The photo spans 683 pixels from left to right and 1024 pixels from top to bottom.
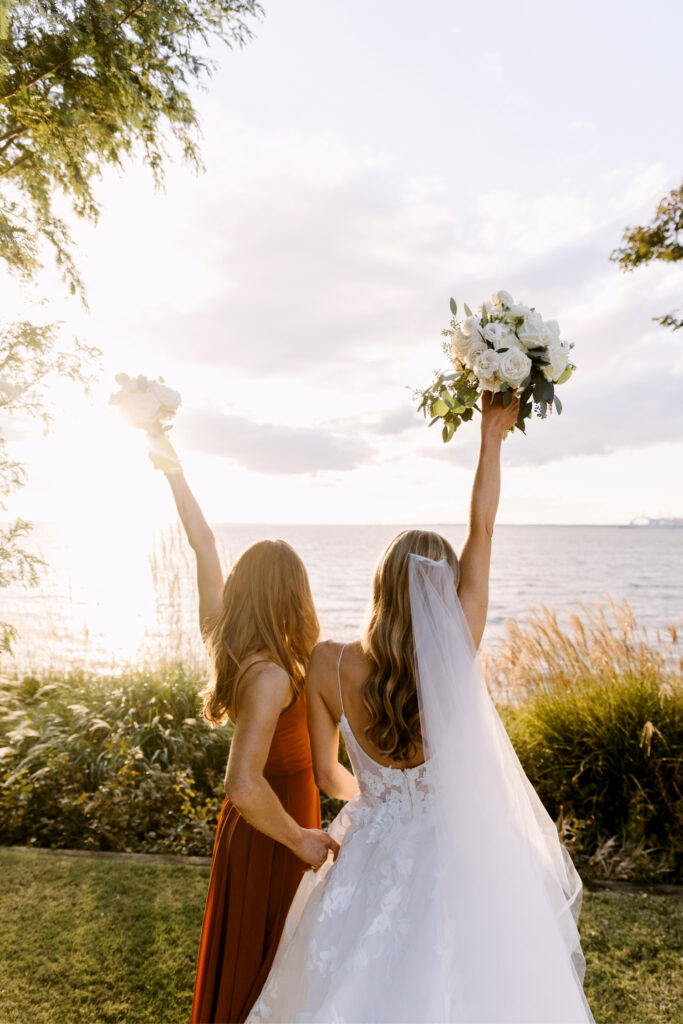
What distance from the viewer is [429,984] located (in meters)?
2.00

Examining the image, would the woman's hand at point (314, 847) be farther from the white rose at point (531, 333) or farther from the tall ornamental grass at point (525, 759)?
the tall ornamental grass at point (525, 759)

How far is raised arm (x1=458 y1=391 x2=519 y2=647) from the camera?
2.44m

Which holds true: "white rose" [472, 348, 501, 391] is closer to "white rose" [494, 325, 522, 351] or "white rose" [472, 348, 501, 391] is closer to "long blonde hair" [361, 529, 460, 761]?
"white rose" [494, 325, 522, 351]

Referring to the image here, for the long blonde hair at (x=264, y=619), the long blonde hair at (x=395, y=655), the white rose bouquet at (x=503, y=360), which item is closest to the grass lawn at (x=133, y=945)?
the long blonde hair at (x=264, y=619)

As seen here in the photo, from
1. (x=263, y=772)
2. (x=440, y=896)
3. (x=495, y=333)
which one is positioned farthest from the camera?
(x=263, y=772)

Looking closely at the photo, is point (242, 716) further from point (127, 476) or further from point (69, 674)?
point (69, 674)

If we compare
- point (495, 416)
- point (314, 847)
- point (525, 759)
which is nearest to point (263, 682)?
point (314, 847)

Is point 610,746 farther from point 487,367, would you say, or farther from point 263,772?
point 487,367

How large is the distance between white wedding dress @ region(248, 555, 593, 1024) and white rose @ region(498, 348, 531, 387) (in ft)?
2.44

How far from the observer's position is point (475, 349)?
8.34ft

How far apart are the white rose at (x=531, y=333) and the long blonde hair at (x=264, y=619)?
115 cm

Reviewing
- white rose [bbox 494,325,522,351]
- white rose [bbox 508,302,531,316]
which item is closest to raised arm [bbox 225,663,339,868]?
white rose [bbox 494,325,522,351]

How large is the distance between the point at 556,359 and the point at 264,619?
4.68 ft

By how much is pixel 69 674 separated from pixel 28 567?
389cm
